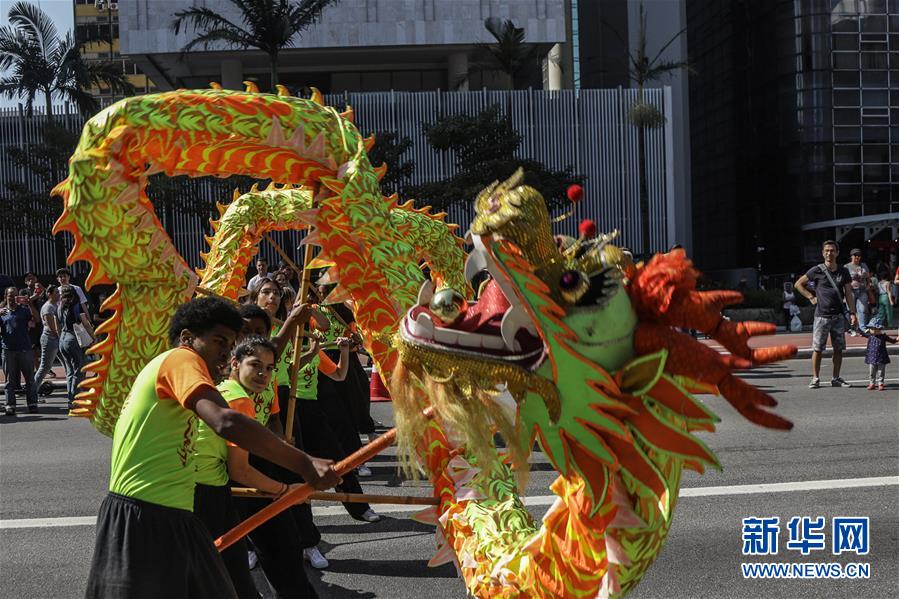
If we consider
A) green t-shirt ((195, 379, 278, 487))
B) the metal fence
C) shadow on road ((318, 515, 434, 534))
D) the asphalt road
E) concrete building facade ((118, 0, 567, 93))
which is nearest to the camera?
green t-shirt ((195, 379, 278, 487))

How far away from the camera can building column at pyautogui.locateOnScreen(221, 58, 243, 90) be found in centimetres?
3462

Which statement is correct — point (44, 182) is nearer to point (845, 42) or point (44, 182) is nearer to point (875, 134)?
point (845, 42)

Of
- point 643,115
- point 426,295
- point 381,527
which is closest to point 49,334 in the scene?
point 381,527

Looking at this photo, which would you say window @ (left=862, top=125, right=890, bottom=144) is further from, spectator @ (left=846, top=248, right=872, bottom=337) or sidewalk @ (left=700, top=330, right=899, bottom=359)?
spectator @ (left=846, top=248, right=872, bottom=337)

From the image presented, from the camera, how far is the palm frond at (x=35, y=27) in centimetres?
2831

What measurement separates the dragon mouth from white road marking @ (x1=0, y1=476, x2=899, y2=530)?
163 inches

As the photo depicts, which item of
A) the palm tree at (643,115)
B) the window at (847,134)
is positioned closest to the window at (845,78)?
the window at (847,134)

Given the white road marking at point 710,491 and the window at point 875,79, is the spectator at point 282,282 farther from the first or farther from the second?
the window at point 875,79

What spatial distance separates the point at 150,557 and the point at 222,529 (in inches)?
39.3

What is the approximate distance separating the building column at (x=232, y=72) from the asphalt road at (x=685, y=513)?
2664 cm

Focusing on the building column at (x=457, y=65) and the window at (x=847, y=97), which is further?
the building column at (x=457, y=65)

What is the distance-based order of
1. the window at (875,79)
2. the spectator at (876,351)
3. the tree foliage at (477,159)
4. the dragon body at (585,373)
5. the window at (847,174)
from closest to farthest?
1. the dragon body at (585,373)
2. the spectator at (876,351)
3. the tree foliage at (477,159)
4. the window at (875,79)
5. the window at (847,174)

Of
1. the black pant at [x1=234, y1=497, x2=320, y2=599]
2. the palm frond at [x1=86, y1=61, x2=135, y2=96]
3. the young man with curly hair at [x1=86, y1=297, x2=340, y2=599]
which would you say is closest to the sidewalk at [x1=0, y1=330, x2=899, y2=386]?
the black pant at [x1=234, y1=497, x2=320, y2=599]

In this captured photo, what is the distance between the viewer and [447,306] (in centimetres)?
266
